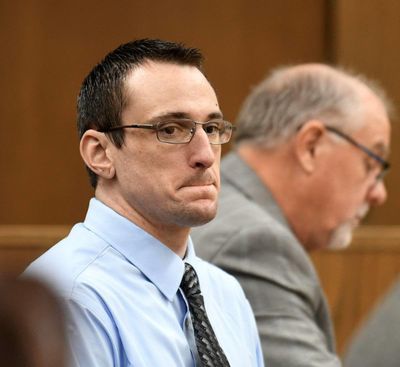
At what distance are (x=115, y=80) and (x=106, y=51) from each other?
226 cm

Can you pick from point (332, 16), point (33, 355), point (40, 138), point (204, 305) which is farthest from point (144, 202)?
point (332, 16)

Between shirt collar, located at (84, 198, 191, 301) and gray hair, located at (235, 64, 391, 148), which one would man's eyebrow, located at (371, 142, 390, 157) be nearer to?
gray hair, located at (235, 64, 391, 148)

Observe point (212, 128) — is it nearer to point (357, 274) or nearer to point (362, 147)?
point (362, 147)

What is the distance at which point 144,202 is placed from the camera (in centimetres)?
123

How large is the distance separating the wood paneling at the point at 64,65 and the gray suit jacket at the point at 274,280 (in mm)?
1526

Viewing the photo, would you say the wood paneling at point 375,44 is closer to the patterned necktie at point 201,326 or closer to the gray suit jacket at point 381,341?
the gray suit jacket at point 381,341

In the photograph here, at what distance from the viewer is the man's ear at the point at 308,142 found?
2305 millimetres

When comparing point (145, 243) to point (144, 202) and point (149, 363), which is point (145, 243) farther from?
point (149, 363)

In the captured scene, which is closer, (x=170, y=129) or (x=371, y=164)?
(x=170, y=129)

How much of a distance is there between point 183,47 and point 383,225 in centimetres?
243

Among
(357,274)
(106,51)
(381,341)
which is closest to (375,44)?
(357,274)

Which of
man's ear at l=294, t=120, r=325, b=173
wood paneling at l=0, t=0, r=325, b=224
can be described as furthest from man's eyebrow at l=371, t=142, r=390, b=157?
wood paneling at l=0, t=0, r=325, b=224

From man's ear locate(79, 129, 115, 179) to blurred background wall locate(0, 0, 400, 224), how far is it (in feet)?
7.28

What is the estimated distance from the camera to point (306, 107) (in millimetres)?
2326
